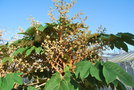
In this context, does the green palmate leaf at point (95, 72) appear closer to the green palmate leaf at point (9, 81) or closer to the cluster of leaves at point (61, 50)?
the cluster of leaves at point (61, 50)

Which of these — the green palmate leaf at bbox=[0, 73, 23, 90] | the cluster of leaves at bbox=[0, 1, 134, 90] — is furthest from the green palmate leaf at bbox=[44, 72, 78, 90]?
the green palmate leaf at bbox=[0, 73, 23, 90]

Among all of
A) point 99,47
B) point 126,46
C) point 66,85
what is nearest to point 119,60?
point 126,46

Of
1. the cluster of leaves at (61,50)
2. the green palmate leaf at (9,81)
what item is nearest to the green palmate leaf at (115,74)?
the cluster of leaves at (61,50)

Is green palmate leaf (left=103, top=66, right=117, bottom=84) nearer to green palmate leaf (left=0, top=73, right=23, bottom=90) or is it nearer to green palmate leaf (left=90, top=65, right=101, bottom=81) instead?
green palmate leaf (left=90, top=65, right=101, bottom=81)

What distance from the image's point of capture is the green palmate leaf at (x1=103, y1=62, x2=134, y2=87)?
3.09 ft

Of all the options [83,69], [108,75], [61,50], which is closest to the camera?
[108,75]

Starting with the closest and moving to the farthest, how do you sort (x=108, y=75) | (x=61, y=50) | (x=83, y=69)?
Answer: (x=108, y=75) → (x=83, y=69) → (x=61, y=50)

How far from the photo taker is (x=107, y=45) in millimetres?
1379

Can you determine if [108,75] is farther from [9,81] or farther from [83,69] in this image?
[9,81]

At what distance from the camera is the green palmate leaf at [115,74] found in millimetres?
942

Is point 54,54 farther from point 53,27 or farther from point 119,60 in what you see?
point 119,60

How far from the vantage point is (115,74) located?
38.3 inches

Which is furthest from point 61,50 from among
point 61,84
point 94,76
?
point 94,76

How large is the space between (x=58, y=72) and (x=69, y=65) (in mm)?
108
